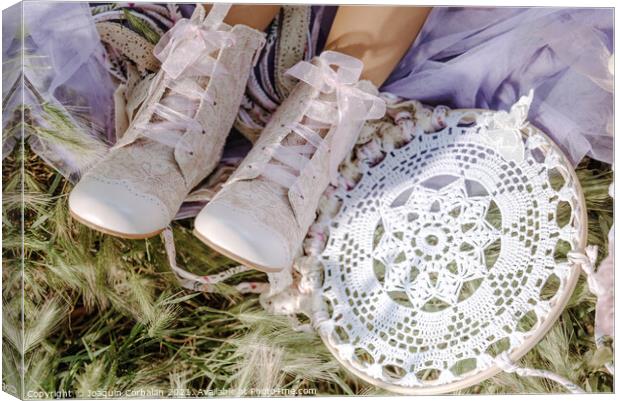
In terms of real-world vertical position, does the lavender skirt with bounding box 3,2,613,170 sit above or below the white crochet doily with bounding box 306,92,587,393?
above

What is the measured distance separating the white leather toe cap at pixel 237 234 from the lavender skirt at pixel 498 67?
20 centimetres

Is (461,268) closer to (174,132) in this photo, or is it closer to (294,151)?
(294,151)

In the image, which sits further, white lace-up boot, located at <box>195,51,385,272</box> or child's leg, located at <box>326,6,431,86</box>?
child's leg, located at <box>326,6,431,86</box>

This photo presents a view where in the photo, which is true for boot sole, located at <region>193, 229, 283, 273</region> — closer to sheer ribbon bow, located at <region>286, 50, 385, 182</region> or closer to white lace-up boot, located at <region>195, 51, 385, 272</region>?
white lace-up boot, located at <region>195, 51, 385, 272</region>

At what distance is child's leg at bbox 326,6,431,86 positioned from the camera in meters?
0.98

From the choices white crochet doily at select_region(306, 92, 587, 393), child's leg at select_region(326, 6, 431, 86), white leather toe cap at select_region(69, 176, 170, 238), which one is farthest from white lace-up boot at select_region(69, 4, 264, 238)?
white crochet doily at select_region(306, 92, 587, 393)

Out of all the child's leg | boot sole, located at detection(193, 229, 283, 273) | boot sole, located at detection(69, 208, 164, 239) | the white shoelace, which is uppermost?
the child's leg

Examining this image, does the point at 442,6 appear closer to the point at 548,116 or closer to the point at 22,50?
the point at 548,116

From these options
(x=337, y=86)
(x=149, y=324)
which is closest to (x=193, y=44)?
(x=337, y=86)

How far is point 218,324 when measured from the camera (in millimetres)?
985

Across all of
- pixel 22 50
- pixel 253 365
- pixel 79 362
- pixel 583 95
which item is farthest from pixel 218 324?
pixel 583 95

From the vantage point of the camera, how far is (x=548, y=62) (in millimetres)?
1009

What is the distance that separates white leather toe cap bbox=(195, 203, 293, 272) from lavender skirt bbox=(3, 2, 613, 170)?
0.65ft

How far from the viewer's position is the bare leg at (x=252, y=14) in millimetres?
978
